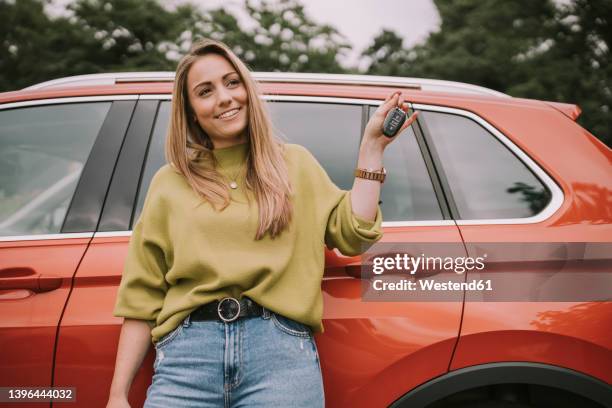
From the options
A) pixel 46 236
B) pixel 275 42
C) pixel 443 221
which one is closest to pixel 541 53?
pixel 275 42

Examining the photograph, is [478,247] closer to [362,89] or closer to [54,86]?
[362,89]

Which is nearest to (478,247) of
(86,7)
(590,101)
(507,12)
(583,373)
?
(583,373)

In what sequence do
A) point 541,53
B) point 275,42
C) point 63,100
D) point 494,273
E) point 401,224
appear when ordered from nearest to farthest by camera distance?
point 494,273 < point 401,224 < point 63,100 < point 541,53 < point 275,42

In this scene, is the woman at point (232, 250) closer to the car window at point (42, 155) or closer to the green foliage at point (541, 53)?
the car window at point (42, 155)

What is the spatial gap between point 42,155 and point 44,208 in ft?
0.78

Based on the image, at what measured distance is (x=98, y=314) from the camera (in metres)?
1.74

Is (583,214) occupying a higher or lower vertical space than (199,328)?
higher

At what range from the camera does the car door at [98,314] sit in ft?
5.60

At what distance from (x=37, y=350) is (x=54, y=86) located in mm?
1083

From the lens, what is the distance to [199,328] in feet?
4.98

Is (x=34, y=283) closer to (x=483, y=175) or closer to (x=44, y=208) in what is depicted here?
(x=44, y=208)

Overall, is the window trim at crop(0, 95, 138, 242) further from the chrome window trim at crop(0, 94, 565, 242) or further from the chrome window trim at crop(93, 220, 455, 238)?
the chrome window trim at crop(93, 220, 455, 238)

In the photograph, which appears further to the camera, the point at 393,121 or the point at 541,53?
the point at 541,53

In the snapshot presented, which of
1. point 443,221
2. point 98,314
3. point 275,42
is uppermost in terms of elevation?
point 275,42
